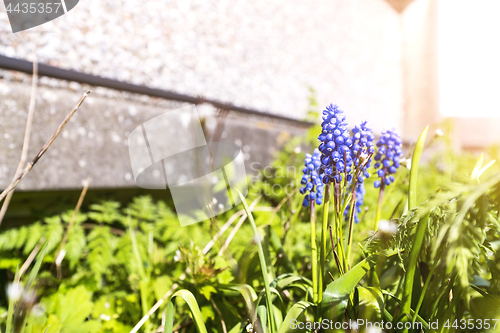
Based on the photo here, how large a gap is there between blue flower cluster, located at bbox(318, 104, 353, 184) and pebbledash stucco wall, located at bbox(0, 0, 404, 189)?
3.38 feet

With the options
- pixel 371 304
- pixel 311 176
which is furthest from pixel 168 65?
pixel 371 304

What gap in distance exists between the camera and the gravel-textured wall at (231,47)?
1.28 meters

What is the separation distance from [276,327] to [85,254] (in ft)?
2.71

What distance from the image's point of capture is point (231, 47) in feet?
5.94

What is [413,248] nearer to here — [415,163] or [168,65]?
[415,163]

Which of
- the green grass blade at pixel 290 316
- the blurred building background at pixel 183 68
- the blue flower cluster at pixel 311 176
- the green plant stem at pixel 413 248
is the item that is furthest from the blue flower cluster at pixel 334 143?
the blurred building background at pixel 183 68

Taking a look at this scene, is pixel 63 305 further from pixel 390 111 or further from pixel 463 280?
pixel 390 111

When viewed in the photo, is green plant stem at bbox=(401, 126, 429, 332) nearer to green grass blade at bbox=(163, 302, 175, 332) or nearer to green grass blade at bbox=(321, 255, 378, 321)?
green grass blade at bbox=(321, 255, 378, 321)

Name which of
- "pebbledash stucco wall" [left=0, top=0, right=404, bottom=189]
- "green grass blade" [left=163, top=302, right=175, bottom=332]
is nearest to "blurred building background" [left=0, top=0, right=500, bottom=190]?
"pebbledash stucco wall" [left=0, top=0, right=404, bottom=189]

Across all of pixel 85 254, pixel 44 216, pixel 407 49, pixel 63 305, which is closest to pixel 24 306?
pixel 63 305

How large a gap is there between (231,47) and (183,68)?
0.39m

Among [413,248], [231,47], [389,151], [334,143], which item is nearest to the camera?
[413,248]

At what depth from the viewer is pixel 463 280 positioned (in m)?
0.36

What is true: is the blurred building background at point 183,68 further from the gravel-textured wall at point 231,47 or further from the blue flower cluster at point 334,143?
the blue flower cluster at point 334,143
